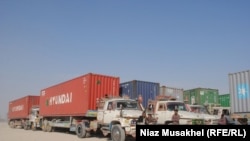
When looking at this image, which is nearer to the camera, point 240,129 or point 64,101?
point 240,129

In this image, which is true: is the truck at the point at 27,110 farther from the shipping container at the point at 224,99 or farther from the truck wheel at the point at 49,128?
the shipping container at the point at 224,99

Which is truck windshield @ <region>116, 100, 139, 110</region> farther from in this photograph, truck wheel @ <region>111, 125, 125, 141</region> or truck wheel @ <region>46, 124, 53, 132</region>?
truck wheel @ <region>46, 124, 53, 132</region>

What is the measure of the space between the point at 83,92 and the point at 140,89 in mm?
3902

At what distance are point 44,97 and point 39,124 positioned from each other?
2.97 metres

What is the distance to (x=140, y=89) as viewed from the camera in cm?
1848

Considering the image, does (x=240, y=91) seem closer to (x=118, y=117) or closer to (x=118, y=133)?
(x=118, y=117)

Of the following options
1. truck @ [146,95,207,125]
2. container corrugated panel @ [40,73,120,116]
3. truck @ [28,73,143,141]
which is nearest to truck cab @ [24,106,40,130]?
truck @ [28,73,143,141]

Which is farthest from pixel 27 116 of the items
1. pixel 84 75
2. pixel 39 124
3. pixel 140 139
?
pixel 140 139

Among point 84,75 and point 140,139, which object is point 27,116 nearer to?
point 84,75

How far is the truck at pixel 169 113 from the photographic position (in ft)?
41.6

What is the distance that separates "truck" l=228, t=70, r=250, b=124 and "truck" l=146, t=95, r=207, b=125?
374 centimetres

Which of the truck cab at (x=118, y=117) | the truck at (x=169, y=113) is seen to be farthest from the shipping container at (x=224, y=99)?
the truck cab at (x=118, y=117)

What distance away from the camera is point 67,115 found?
1925cm

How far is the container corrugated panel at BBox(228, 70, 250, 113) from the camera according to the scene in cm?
1574
